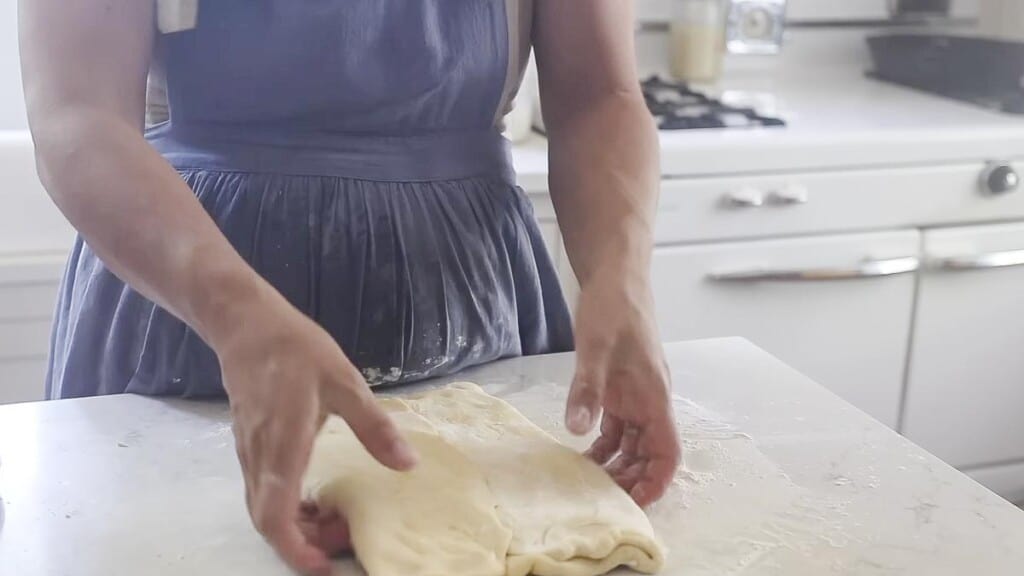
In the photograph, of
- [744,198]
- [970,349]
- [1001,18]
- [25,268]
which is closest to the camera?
[25,268]

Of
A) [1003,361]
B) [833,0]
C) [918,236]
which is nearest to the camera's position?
[918,236]

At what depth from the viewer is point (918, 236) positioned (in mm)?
1628

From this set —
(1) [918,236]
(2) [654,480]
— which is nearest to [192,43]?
(2) [654,480]

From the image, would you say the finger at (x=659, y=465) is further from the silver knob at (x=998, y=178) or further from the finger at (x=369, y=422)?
the silver knob at (x=998, y=178)

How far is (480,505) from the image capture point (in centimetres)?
62

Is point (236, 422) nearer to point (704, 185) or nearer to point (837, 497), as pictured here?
point (837, 497)

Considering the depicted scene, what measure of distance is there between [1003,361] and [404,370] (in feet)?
4.10

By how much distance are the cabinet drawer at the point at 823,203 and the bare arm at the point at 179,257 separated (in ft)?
3.06

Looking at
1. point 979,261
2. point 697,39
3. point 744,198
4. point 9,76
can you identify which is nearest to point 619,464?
point 744,198

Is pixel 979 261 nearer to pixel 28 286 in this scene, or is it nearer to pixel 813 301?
pixel 813 301

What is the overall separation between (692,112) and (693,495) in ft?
3.58

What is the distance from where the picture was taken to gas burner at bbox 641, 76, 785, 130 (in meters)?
1.61

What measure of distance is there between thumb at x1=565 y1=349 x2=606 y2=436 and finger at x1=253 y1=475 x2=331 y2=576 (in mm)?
151

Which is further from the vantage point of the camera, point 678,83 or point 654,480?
point 678,83
